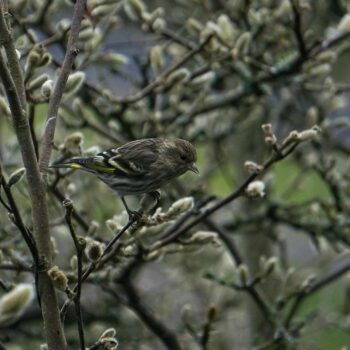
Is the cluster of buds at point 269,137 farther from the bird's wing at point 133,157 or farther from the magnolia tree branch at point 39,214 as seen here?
the magnolia tree branch at point 39,214

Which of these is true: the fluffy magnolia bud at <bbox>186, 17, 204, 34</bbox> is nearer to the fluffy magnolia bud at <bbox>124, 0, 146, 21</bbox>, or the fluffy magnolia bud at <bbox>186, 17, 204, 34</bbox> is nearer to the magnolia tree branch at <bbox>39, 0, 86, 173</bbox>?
the fluffy magnolia bud at <bbox>124, 0, 146, 21</bbox>

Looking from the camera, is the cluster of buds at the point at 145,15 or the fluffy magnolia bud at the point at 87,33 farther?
the cluster of buds at the point at 145,15

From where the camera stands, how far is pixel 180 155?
10.1 feet

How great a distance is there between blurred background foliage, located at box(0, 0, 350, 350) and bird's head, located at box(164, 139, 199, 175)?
15 cm

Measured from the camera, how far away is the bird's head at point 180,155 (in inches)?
119

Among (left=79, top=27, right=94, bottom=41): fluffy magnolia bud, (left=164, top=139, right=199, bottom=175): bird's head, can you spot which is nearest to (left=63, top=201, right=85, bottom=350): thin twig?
(left=164, top=139, right=199, bottom=175): bird's head

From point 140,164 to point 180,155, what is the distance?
177 mm

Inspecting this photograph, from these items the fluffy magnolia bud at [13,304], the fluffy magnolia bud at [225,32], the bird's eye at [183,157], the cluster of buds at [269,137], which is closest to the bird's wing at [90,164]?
the bird's eye at [183,157]

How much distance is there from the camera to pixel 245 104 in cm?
439

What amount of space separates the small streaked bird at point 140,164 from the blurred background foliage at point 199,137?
89 mm

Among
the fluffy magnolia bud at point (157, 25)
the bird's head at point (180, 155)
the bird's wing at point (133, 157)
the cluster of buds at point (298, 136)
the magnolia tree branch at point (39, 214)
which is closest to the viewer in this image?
the magnolia tree branch at point (39, 214)

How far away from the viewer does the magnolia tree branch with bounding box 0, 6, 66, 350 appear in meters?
1.83

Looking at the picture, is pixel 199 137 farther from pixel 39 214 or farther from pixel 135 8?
pixel 39 214

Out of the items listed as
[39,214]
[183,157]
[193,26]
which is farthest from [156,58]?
Result: [39,214]
